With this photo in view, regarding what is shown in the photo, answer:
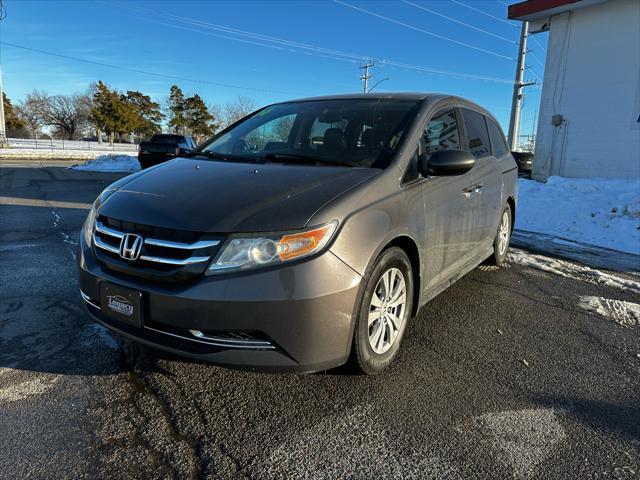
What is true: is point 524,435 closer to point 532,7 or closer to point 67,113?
point 532,7

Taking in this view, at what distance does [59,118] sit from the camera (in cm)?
6931

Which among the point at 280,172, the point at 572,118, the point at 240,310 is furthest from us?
the point at 572,118

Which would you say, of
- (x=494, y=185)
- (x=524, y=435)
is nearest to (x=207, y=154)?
(x=494, y=185)

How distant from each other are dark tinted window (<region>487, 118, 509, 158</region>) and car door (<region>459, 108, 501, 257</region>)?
0.15 m

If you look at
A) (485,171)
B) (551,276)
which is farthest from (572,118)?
(485,171)

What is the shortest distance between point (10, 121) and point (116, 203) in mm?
65145

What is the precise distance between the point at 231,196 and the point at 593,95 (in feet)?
47.4

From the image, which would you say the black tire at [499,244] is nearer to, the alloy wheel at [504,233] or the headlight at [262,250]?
the alloy wheel at [504,233]

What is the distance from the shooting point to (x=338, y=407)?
248 cm

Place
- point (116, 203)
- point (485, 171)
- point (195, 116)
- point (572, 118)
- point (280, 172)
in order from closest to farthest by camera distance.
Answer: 1. point (116, 203)
2. point (280, 172)
3. point (485, 171)
4. point (572, 118)
5. point (195, 116)

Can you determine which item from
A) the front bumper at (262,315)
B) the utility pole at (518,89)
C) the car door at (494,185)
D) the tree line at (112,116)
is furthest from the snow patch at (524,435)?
the tree line at (112,116)

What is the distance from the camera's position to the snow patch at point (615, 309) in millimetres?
3877

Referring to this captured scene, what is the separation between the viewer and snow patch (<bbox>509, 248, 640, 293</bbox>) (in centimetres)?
493

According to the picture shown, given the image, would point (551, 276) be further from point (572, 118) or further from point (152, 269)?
point (572, 118)
